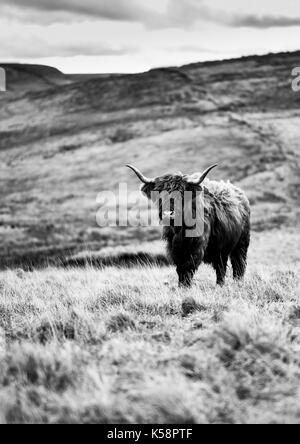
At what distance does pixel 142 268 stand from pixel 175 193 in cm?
437

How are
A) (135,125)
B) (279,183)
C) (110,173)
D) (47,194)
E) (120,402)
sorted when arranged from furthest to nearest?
(135,125) → (110,173) → (47,194) → (279,183) → (120,402)

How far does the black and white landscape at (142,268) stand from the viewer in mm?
3518

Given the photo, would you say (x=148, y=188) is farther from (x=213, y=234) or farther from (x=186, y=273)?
(x=186, y=273)

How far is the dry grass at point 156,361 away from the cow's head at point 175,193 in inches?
81.3

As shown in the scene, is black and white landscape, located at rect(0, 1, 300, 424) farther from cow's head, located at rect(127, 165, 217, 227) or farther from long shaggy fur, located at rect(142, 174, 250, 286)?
cow's head, located at rect(127, 165, 217, 227)

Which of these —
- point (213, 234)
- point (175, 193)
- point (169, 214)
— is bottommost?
point (213, 234)

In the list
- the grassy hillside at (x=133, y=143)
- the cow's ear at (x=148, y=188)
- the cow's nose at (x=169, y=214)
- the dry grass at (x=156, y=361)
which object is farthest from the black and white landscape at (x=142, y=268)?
the cow's ear at (x=148, y=188)

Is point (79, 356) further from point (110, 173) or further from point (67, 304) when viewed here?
point (110, 173)

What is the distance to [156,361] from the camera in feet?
13.1

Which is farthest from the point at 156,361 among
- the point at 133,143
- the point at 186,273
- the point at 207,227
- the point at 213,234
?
the point at 133,143
